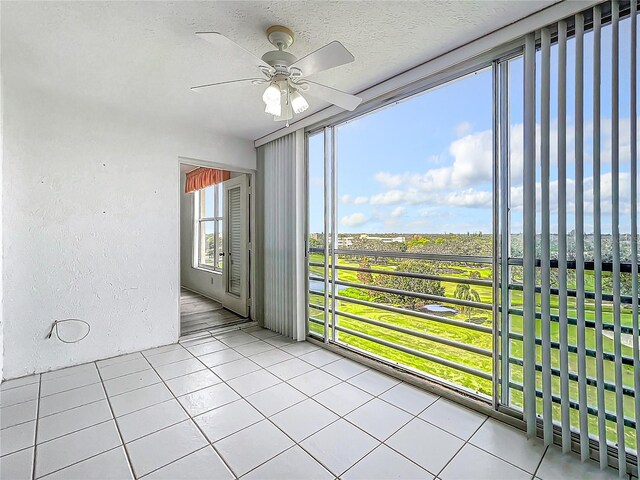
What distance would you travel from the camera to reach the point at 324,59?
1688 mm

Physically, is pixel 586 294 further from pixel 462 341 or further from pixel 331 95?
pixel 331 95

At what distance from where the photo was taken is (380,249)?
2.95m

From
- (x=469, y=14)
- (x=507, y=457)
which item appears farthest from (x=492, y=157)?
(x=507, y=457)

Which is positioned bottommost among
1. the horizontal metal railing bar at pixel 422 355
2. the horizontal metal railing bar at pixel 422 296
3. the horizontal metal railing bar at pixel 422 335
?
the horizontal metal railing bar at pixel 422 355

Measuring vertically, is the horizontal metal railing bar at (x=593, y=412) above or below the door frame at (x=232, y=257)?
below

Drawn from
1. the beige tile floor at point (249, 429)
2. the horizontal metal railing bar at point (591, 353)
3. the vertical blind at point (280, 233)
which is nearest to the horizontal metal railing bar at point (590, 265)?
the horizontal metal railing bar at point (591, 353)

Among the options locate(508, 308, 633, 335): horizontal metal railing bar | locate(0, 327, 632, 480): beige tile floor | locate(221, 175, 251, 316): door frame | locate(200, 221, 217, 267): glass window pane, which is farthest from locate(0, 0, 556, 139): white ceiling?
locate(200, 221, 217, 267): glass window pane

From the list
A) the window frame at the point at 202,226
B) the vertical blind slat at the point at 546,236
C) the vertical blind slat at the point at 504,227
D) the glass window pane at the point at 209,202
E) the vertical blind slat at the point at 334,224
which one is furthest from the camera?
the glass window pane at the point at 209,202

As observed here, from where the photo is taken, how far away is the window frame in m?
5.59

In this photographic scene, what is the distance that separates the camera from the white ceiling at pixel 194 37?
170cm

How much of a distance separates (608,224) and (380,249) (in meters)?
1.65

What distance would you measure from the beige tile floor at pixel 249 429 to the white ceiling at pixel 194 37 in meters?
2.24

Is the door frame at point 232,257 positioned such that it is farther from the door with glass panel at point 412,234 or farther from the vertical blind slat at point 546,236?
the vertical blind slat at point 546,236

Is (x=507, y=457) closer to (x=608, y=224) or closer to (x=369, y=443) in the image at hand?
(x=369, y=443)
